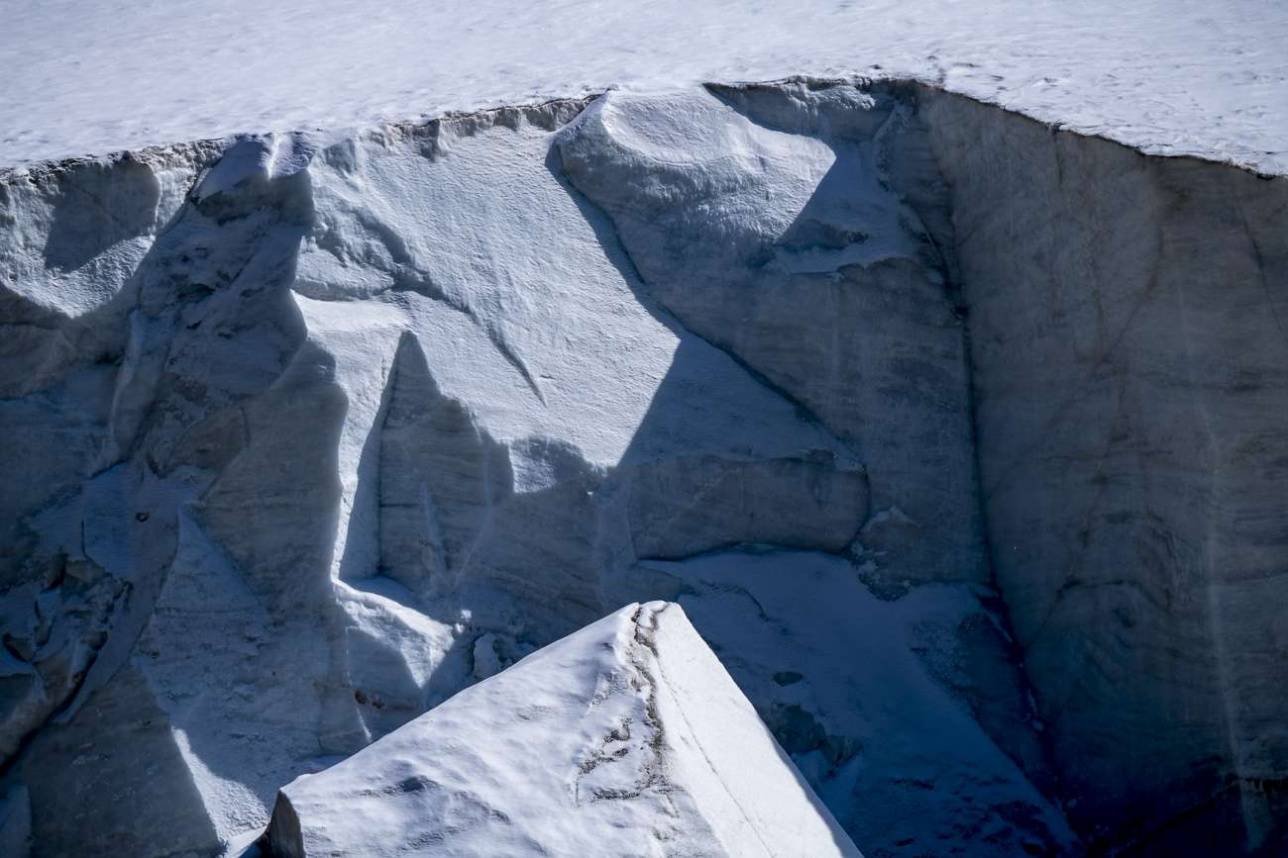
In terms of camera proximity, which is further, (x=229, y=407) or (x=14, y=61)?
(x=14, y=61)

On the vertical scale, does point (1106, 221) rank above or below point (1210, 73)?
below

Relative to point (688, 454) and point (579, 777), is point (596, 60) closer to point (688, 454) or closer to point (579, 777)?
point (688, 454)

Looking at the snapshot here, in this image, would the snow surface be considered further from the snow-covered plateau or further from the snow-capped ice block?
the snow-capped ice block

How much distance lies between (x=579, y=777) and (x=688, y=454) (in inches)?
44.3

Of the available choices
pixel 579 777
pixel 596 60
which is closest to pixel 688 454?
pixel 579 777

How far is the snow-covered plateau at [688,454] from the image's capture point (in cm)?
286

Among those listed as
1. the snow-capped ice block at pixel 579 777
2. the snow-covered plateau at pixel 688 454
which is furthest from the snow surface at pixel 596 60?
the snow-capped ice block at pixel 579 777

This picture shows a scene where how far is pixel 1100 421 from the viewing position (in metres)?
3.08

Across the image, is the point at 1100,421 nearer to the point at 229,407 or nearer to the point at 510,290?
the point at 510,290

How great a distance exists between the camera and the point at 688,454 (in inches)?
131

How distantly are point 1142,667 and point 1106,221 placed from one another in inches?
36.5

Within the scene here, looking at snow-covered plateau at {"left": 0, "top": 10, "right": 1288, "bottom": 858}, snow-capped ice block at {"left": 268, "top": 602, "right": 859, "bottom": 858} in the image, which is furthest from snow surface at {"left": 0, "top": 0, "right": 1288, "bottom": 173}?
snow-capped ice block at {"left": 268, "top": 602, "right": 859, "bottom": 858}

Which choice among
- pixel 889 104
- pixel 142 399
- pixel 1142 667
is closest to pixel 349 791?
pixel 142 399

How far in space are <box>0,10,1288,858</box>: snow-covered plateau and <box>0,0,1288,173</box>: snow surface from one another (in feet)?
Answer: 0.29
